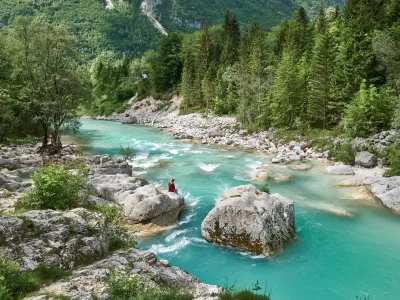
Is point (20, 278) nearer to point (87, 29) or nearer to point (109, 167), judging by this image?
point (109, 167)

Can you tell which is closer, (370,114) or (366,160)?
(366,160)

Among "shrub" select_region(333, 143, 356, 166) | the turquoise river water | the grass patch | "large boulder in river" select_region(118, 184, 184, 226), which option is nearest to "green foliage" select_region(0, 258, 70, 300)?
the turquoise river water

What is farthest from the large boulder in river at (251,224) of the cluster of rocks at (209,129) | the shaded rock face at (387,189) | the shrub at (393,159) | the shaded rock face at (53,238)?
→ the cluster of rocks at (209,129)

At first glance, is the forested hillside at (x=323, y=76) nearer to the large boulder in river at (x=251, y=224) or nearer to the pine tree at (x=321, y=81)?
the pine tree at (x=321, y=81)

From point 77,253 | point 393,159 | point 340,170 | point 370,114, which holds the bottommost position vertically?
point 340,170

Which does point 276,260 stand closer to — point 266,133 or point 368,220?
point 368,220

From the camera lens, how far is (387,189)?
21.0m

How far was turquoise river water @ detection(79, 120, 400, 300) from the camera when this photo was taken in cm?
1272

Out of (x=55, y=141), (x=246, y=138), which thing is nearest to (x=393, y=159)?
(x=246, y=138)

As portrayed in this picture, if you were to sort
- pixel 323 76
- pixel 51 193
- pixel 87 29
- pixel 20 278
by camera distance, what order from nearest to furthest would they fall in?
1. pixel 20 278
2. pixel 51 193
3. pixel 323 76
4. pixel 87 29

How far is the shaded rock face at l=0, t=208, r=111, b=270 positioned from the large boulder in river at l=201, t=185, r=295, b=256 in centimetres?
673

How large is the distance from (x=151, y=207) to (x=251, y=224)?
547 cm

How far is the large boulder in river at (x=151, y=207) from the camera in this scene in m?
17.3

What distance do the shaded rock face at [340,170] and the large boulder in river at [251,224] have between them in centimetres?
1230
